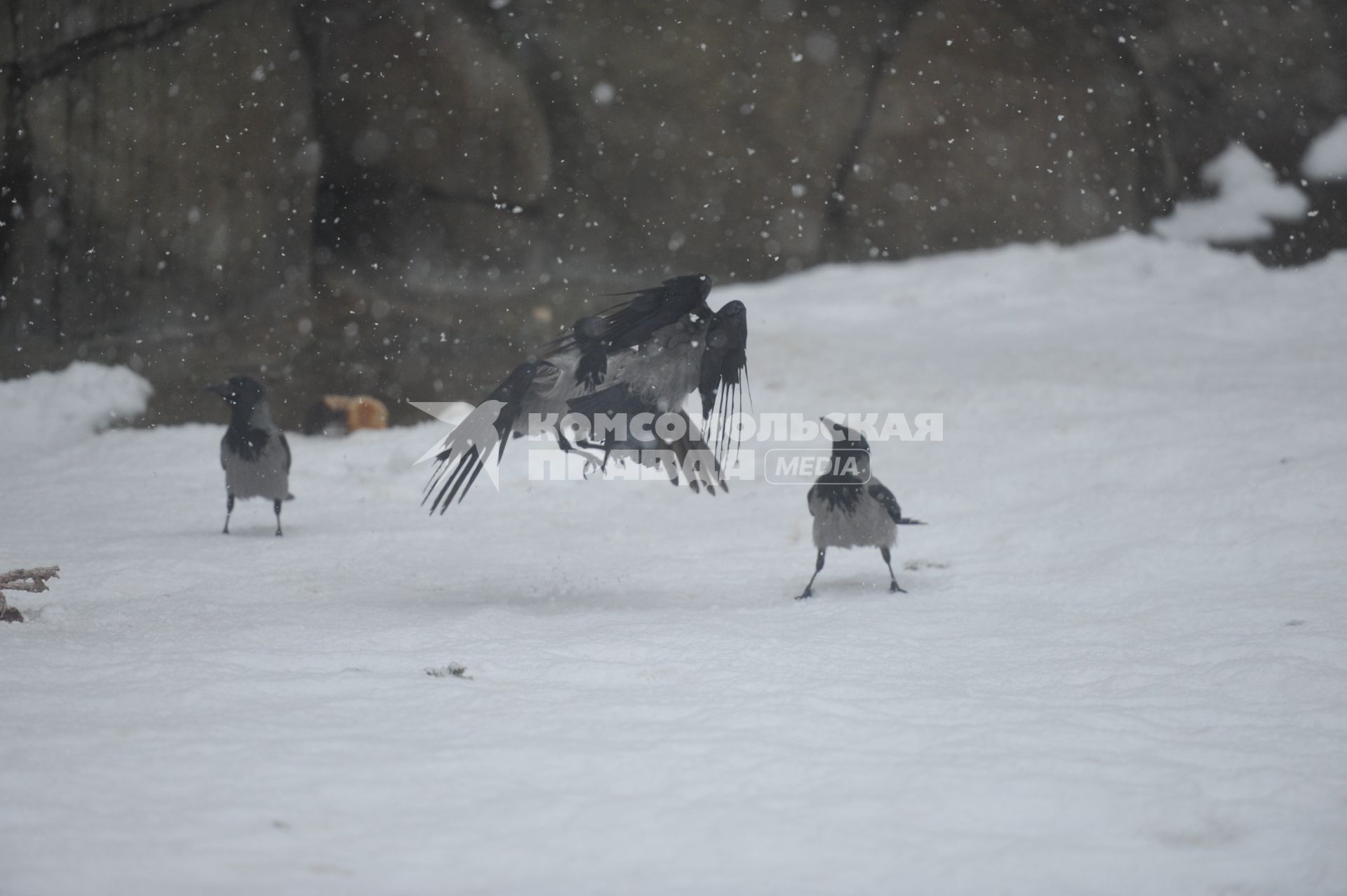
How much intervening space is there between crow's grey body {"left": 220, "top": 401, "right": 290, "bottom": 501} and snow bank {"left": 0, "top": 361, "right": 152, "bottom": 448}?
7.22ft

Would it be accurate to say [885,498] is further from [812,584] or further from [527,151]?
[527,151]

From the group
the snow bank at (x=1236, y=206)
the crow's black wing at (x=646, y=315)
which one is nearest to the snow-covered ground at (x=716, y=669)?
the crow's black wing at (x=646, y=315)

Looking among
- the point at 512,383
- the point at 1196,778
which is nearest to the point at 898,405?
the point at 512,383

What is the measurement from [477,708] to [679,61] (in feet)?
22.5

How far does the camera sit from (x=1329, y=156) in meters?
7.69

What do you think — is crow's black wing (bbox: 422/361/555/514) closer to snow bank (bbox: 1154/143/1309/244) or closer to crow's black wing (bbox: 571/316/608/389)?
crow's black wing (bbox: 571/316/608/389)

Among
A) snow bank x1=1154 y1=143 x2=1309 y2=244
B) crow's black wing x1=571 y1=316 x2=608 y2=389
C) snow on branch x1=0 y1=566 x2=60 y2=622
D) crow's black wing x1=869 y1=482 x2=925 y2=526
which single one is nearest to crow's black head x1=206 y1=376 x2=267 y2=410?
snow on branch x1=0 y1=566 x2=60 y2=622

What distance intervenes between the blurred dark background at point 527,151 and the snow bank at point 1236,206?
0.12 meters

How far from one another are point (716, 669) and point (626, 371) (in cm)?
124

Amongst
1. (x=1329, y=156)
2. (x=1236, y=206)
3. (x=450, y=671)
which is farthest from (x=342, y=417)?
(x=1329, y=156)

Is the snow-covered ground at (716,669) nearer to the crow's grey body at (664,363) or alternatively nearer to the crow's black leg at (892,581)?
the crow's black leg at (892,581)

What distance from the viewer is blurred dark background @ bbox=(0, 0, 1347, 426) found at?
6.84 meters

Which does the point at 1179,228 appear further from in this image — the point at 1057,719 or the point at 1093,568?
the point at 1057,719

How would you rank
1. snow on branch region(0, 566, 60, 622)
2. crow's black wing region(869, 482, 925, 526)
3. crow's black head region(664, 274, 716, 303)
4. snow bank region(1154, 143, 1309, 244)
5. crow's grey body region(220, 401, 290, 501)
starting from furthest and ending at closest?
snow bank region(1154, 143, 1309, 244) → crow's grey body region(220, 401, 290, 501) → crow's black wing region(869, 482, 925, 526) → crow's black head region(664, 274, 716, 303) → snow on branch region(0, 566, 60, 622)
